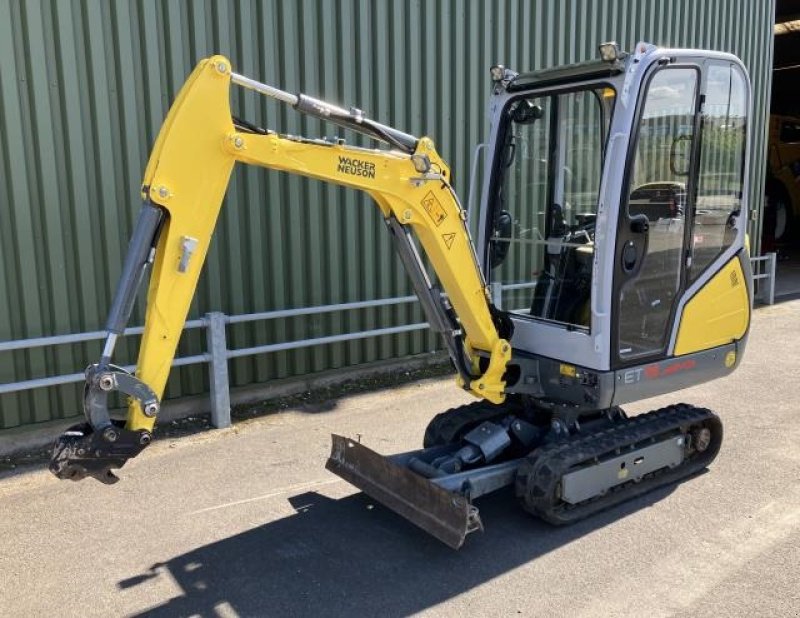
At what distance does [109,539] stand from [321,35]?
485cm

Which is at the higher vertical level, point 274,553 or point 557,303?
point 557,303

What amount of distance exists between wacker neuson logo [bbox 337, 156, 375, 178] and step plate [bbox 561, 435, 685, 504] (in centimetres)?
205

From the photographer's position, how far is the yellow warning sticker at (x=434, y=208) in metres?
4.05

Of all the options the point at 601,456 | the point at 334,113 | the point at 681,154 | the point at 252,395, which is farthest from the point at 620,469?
the point at 252,395

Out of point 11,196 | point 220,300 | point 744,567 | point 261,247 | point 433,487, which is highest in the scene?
point 11,196

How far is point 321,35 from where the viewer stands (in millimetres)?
6836

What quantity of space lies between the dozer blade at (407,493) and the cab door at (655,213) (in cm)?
133

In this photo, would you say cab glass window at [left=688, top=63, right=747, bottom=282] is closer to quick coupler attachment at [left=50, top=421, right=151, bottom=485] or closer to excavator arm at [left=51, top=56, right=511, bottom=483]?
excavator arm at [left=51, top=56, right=511, bottom=483]

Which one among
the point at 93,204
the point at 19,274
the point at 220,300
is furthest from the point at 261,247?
the point at 19,274

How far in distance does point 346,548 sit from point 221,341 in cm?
257

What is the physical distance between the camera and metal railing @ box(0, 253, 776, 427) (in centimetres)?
538

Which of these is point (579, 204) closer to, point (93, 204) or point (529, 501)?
point (529, 501)

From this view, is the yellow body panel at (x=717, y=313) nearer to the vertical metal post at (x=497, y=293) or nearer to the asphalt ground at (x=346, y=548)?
the asphalt ground at (x=346, y=548)

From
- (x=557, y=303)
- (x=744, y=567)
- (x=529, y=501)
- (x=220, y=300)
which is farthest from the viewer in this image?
(x=220, y=300)
